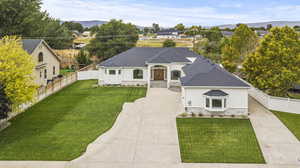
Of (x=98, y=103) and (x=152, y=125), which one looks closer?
(x=152, y=125)

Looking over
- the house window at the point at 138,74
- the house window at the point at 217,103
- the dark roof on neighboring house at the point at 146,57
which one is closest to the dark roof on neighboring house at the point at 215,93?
the house window at the point at 217,103

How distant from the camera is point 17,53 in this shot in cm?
1647

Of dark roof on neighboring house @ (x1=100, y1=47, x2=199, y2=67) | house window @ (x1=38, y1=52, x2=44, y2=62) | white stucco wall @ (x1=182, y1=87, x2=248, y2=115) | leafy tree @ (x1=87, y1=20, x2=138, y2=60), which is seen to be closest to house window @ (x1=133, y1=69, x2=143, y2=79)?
dark roof on neighboring house @ (x1=100, y1=47, x2=199, y2=67)

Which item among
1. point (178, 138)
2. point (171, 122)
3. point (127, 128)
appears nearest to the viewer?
point (178, 138)

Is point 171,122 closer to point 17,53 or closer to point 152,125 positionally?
point 152,125

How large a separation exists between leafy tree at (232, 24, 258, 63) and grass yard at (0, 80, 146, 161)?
64.3 feet

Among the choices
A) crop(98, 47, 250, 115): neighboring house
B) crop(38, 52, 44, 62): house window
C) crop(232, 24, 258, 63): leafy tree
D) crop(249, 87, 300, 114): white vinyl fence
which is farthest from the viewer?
crop(232, 24, 258, 63): leafy tree

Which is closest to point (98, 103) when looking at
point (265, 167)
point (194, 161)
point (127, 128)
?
point (127, 128)

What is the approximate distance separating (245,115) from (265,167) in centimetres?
791

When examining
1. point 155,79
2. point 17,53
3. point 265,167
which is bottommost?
point 265,167

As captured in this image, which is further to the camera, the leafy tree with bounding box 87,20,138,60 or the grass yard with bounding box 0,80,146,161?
the leafy tree with bounding box 87,20,138,60

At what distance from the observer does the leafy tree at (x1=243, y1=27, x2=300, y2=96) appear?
22188mm

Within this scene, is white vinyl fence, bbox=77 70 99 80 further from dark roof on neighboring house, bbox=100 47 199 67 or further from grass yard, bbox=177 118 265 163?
grass yard, bbox=177 118 265 163

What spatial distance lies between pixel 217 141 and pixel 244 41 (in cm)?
2791
